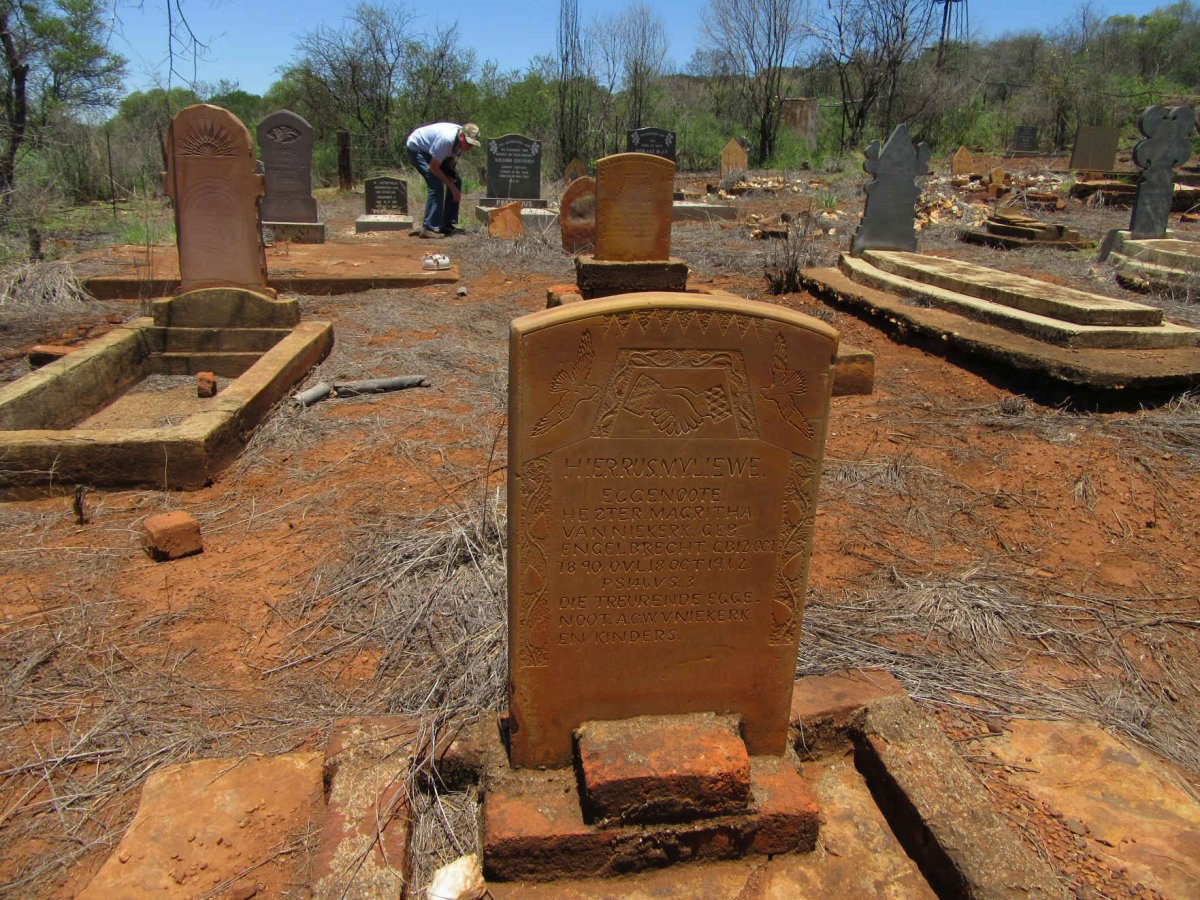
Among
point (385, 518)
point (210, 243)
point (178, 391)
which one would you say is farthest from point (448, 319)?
point (385, 518)

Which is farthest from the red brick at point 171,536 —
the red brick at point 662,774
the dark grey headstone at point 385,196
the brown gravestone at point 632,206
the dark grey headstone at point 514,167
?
the dark grey headstone at point 514,167

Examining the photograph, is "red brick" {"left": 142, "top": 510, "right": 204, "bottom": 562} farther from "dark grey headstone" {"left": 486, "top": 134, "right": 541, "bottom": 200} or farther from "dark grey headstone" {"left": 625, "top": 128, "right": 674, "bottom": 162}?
"dark grey headstone" {"left": 625, "top": 128, "right": 674, "bottom": 162}

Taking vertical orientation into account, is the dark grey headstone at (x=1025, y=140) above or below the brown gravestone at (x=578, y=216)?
above

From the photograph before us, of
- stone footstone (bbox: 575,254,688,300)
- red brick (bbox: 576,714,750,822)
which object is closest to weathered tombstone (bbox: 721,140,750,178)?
stone footstone (bbox: 575,254,688,300)

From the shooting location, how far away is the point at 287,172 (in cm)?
1348

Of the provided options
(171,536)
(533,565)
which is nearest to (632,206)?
(171,536)

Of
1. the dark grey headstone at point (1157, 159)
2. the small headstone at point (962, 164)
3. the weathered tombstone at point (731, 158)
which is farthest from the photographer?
the weathered tombstone at point (731, 158)

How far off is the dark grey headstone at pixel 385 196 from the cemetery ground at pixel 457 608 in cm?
1083

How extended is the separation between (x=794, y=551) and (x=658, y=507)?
0.41 metres

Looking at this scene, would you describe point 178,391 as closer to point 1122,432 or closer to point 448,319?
point 448,319

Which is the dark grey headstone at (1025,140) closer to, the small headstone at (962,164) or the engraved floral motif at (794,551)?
the small headstone at (962,164)

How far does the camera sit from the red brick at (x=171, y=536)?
3.66 meters

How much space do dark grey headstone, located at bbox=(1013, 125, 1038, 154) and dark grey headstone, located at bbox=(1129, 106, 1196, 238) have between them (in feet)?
55.5

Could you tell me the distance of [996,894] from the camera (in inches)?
73.3
